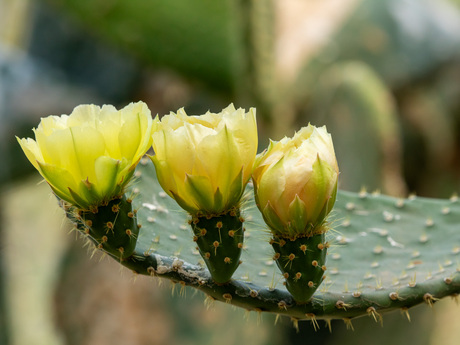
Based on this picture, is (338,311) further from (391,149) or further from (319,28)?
(319,28)

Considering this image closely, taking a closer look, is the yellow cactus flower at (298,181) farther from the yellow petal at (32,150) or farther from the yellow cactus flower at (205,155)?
the yellow petal at (32,150)

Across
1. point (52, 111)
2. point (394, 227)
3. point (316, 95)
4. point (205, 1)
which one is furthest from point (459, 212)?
point (52, 111)

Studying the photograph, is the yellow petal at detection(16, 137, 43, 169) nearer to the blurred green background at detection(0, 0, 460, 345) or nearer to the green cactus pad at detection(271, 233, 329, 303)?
the green cactus pad at detection(271, 233, 329, 303)

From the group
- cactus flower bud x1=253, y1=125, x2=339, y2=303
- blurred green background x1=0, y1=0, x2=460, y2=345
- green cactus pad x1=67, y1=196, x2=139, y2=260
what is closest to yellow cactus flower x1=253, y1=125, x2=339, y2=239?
cactus flower bud x1=253, y1=125, x2=339, y2=303

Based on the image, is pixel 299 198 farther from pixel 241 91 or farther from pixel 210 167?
pixel 241 91

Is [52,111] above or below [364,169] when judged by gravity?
below

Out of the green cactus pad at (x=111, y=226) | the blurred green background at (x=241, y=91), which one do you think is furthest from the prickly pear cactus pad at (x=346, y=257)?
the blurred green background at (x=241, y=91)
